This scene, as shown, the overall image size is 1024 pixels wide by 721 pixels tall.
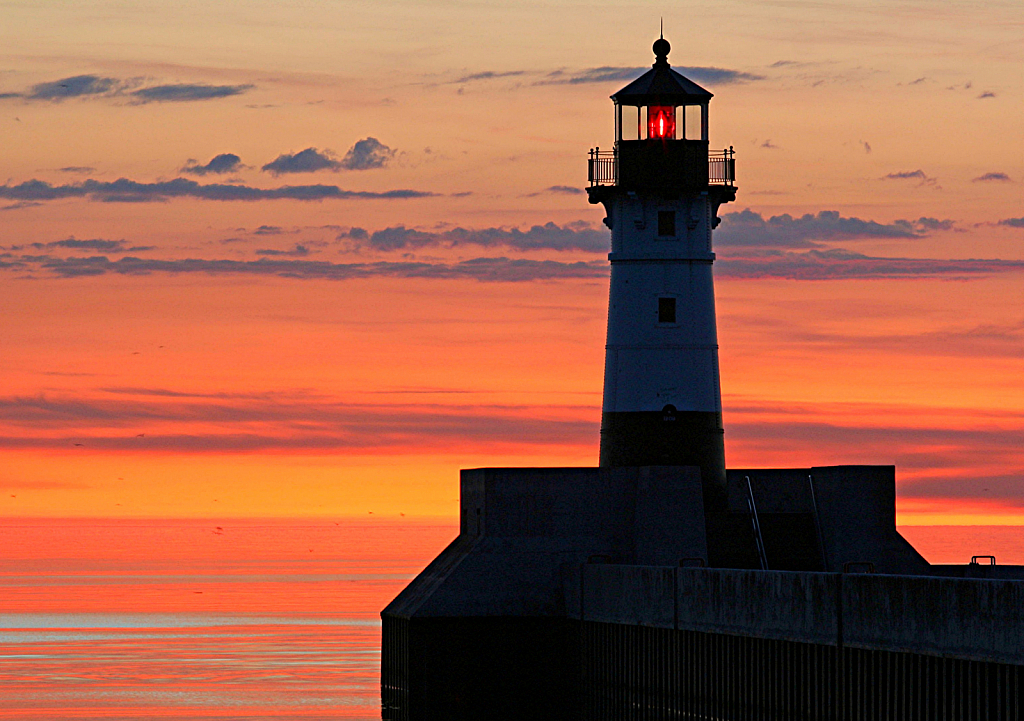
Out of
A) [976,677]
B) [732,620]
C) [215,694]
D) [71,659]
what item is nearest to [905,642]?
[976,677]

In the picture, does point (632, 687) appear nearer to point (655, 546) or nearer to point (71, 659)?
point (655, 546)

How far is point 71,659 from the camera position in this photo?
251 feet

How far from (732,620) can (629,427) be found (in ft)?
36.2

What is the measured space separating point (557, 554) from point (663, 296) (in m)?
6.97

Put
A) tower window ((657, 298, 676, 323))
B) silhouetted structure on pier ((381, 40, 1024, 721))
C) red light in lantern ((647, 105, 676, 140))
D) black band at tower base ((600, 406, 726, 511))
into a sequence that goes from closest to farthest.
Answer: silhouetted structure on pier ((381, 40, 1024, 721))
black band at tower base ((600, 406, 726, 511))
tower window ((657, 298, 676, 323))
red light in lantern ((647, 105, 676, 140))

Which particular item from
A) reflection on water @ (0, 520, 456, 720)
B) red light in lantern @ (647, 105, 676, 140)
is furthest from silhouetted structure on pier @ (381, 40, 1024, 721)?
reflection on water @ (0, 520, 456, 720)

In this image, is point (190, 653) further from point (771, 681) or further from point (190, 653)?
point (771, 681)

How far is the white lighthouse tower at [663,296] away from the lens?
46500mm

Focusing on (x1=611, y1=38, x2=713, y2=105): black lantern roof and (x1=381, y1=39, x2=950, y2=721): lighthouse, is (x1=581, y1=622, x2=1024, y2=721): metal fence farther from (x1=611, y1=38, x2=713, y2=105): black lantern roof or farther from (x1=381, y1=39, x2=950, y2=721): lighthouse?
(x1=611, y1=38, x2=713, y2=105): black lantern roof

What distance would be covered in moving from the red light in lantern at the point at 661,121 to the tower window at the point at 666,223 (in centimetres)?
201

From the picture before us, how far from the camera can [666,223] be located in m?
47.1

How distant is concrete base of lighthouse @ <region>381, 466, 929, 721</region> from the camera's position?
4288cm

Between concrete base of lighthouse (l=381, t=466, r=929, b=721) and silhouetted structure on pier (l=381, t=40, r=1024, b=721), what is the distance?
5cm

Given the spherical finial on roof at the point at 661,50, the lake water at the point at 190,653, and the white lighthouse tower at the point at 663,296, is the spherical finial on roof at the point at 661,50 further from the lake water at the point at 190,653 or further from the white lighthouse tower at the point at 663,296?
the lake water at the point at 190,653
